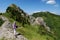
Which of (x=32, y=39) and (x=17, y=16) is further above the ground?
(x=17, y=16)

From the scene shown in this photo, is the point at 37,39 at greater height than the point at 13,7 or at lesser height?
lesser

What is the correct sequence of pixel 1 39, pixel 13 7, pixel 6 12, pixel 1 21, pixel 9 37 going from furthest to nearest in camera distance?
pixel 13 7 → pixel 6 12 → pixel 1 21 → pixel 9 37 → pixel 1 39

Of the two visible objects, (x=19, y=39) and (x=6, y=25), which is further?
(x=6, y=25)

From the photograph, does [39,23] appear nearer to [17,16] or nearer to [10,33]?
[17,16]

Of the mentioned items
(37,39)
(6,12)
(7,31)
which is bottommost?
(37,39)

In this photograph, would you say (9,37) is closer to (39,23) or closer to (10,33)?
(10,33)

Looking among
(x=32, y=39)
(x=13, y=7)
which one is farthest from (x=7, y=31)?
(x=13, y=7)

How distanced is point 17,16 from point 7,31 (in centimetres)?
4820

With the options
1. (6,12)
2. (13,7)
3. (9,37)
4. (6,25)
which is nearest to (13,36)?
(9,37)

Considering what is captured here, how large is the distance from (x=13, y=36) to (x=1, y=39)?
4.61 meters

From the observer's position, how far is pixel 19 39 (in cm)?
6200

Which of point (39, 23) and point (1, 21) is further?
point (39, 23)

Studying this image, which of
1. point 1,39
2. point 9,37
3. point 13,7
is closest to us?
point 1,39

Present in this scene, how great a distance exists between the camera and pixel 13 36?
192 ft
